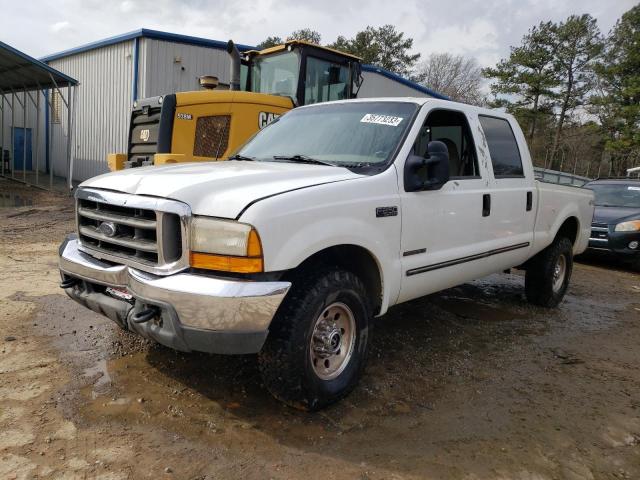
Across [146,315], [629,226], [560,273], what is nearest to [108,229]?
[146,315]

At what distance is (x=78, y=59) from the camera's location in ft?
58.0

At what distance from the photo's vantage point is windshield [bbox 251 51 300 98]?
7.71 metres

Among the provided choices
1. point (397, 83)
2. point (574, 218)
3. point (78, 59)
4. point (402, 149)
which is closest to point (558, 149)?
point (397, 83)

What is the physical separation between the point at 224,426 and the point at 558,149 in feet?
151

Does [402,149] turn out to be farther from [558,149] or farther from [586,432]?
[558,149]

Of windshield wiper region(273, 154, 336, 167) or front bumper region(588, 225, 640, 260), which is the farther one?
front bumper region(588, 225, 640, 260)

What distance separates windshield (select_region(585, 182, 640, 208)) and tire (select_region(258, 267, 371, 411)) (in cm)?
863

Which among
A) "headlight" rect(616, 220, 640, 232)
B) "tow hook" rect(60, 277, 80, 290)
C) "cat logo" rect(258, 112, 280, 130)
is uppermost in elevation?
"cat logo" rect(258, 112, 280, 130)

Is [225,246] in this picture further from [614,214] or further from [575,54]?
[575,54]

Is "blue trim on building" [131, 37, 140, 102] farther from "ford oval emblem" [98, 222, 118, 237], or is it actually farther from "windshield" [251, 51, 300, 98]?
"ford oval emblem" [98, 222, 118, 237]

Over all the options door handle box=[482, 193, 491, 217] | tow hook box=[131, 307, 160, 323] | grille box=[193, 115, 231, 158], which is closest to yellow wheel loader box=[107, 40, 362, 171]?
grille box=[193, 115, 231, 158]

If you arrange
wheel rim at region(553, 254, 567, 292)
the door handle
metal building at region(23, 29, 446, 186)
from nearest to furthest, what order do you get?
the door handle → wheel rim at region(553, 254, 567, 292) → metal building at region(23, 29, 446, 186)

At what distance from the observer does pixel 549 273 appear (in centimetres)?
574

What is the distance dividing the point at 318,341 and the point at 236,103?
4590mm
